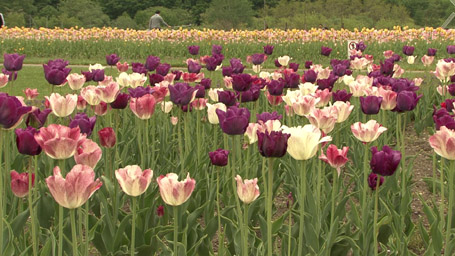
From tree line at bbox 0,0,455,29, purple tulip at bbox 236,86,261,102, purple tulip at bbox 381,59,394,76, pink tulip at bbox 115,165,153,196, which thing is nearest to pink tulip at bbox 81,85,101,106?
purple tulip at bbox 236,86,261,102

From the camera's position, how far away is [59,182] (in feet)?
5.23

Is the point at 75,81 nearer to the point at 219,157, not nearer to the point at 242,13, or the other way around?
the point at 219,157

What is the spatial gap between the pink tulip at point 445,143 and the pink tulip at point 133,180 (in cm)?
108

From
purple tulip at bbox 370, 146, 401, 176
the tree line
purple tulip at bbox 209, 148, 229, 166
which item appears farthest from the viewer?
the tree line

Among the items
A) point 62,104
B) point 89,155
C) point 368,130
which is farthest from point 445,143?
point 62,104

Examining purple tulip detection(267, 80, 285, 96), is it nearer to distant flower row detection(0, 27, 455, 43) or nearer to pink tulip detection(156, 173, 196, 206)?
pink tulip detection(156, 173, 196, 206)

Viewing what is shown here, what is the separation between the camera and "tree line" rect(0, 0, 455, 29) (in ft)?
110

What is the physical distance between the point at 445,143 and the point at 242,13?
121 feet

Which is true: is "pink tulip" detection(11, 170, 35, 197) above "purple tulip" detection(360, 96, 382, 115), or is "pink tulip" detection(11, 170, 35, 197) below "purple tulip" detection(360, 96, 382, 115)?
below

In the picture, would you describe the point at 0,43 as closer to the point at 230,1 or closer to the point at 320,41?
the point at 320,41

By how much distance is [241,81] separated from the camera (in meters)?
3.33

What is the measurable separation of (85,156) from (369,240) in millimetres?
1329

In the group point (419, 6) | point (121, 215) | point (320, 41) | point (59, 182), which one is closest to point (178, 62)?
point (320, 41)

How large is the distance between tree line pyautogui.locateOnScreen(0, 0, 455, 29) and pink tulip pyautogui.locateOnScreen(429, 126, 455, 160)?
85.5ft
